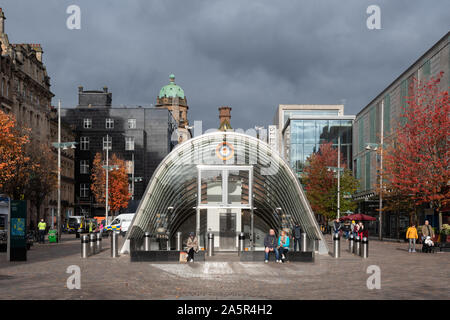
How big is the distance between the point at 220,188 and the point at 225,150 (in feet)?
12.0

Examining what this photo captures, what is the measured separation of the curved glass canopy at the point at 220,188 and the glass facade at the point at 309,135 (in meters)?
48.5

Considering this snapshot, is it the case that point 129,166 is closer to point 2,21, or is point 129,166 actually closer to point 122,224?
A: point 122,224

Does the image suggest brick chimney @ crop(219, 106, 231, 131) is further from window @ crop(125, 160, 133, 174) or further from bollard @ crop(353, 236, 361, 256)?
bollard @ crop(353, 236, 361, 256)

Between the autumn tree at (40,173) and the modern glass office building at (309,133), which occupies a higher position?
the modern glass office building at (309,133)

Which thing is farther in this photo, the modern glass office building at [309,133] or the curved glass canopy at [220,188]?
the modern glass office building at [309,133]

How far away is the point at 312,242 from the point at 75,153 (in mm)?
65615

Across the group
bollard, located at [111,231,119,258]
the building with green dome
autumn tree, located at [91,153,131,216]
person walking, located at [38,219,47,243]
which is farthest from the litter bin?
the building with green dome

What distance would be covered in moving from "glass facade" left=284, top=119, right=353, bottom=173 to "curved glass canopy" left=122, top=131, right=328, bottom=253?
48.5 meters

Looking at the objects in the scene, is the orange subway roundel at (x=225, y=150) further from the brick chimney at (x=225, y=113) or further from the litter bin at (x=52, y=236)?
the brick chimney at (x=225, y=113)

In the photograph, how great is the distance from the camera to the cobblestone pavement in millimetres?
13266

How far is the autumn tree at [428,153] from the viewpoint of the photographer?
123 feet

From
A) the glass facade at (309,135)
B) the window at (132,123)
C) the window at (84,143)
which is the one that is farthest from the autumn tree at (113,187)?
the glass facade at (309,135)

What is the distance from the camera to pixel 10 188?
39.0 m
